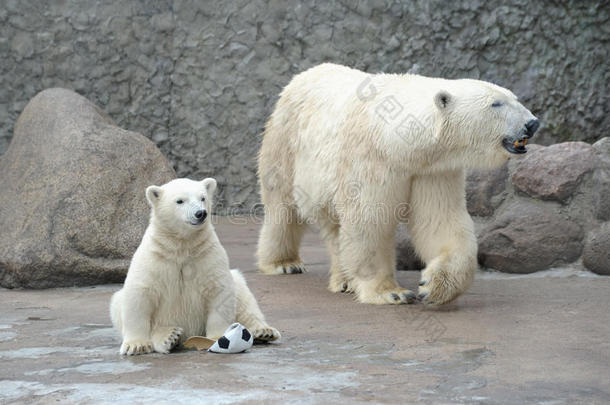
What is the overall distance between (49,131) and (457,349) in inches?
160

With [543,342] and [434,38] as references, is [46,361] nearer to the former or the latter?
[543,342]

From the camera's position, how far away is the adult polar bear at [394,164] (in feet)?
15.8

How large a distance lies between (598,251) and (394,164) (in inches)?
68.3

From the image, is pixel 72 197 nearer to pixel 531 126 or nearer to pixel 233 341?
pixel 233 341

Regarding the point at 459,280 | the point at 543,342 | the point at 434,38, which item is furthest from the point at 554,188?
the point at 434,38

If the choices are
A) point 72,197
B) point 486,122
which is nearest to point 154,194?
point 486,122

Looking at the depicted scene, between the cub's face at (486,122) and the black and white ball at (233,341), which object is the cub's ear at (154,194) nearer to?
the black and white ball at (233,341)

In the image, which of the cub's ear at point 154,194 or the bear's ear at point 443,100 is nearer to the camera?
the cub's ear at point 154,194

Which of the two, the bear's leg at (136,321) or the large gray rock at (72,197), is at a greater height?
the large gray rock at (72,197)

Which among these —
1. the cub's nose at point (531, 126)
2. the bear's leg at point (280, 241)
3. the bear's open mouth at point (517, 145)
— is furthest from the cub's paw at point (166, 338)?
the bear's leg at point (280, 241)

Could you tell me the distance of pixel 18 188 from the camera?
646 centimetres

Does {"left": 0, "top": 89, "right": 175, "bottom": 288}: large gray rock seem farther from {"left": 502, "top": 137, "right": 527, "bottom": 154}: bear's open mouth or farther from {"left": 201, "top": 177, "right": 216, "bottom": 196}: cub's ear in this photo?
{"left": 502, "top": 137, "right": 527, "bottom": 154}: bear's open mouth

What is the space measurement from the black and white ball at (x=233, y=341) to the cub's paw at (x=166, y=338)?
0.53 feet

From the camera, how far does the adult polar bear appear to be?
15.8ft
